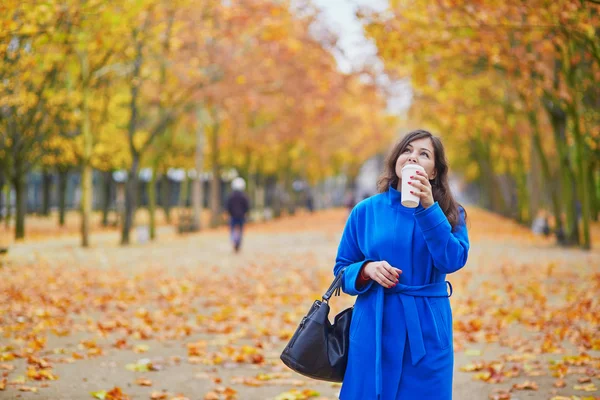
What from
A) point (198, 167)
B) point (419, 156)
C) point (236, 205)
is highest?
point (198, 167)

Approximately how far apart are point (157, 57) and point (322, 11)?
812 cm

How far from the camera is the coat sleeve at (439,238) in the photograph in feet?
10.9

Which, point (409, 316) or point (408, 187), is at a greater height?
point (408, 187)

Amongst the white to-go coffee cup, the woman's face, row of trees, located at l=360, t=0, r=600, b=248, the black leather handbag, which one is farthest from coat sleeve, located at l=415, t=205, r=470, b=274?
row of trees, located at l=360, t=0, r=600, b=248

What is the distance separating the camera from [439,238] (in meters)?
3.33

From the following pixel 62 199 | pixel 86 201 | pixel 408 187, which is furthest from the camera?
pixel 62 199

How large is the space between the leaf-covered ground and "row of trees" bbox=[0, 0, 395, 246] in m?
4.32

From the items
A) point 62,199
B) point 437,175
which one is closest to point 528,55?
point 437,175

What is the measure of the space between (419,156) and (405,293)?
0.59m

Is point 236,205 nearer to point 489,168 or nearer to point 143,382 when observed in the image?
point 143,382

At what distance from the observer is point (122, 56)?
2433 cm

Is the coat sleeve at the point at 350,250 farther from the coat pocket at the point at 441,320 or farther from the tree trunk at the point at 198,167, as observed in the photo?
the tree trunk at the point at 198,167

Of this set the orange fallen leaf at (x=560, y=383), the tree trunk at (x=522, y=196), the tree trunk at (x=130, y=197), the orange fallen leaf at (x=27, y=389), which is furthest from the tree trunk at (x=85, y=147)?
the tree trunk at (x=522, y=196)

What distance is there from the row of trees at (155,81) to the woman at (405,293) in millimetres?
9674
